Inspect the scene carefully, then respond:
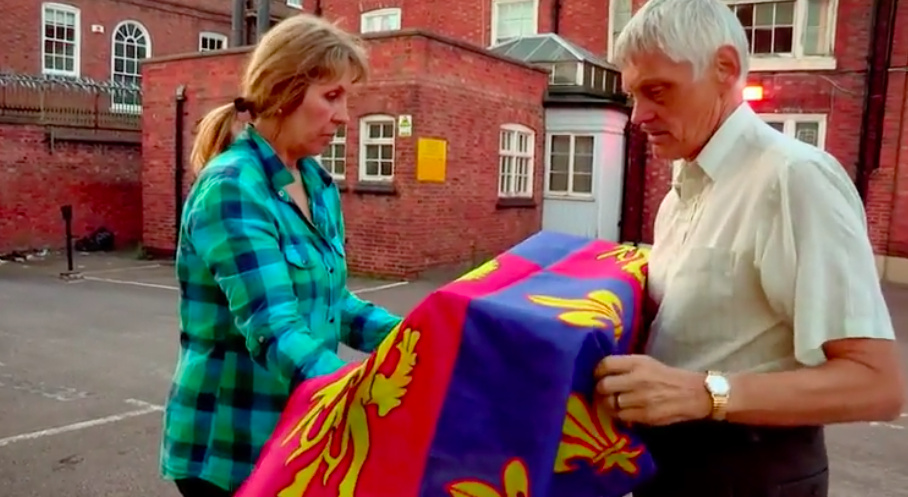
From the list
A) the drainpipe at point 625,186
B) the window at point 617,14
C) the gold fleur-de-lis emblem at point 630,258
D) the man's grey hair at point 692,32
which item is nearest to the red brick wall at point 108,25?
the window at point 617,14

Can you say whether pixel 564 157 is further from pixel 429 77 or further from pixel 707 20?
pixel 707 20

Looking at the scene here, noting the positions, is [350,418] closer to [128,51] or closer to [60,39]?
[60,39]

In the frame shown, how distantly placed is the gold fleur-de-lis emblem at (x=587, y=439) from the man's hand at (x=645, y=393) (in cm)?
3

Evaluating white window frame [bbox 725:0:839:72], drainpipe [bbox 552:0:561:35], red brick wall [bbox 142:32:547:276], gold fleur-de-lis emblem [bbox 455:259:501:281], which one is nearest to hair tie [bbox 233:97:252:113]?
gold fleur-de-lis emblem [bbox 455:259:501:281]

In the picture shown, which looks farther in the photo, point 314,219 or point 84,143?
point 84,143

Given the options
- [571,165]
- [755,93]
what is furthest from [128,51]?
[755,93]

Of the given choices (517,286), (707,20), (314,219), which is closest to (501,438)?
(517,286)

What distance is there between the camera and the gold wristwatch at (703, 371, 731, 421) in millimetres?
1397

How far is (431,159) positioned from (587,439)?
41.9 feet

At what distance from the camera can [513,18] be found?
20781mm

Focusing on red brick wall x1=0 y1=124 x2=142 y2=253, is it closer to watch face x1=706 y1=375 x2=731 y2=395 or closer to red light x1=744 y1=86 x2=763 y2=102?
red light x1=744 y1=86 x2=763 y2=102

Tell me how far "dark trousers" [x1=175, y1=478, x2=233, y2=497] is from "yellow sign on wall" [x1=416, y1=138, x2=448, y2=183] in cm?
1172

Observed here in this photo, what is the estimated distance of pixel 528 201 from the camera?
55.8ft

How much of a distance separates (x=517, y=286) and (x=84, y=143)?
19.4 m
